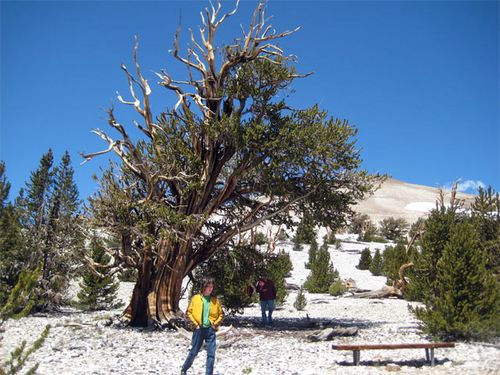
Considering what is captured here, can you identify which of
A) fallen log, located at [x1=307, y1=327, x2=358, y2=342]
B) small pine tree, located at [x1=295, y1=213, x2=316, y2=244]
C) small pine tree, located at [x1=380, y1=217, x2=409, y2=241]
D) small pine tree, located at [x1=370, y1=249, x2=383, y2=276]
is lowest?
fallen log, located at [x1=307, y1=327, x2=358, y2=342]

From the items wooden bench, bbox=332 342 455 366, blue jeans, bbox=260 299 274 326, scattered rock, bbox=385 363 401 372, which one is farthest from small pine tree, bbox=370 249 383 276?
scattered rock, bbox=385 363 401 372

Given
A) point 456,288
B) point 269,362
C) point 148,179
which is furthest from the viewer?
point 148,179

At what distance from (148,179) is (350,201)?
6042mm

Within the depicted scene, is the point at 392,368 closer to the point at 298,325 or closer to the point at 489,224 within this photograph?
the point at 298,325

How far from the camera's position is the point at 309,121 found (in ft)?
43.7

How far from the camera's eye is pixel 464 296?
1013 centimetres

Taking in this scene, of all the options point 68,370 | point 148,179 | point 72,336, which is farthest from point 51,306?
point 68,370

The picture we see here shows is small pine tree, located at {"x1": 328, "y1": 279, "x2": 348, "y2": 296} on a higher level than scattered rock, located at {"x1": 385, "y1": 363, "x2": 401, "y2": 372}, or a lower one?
higher

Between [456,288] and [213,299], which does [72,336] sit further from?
[456,288]

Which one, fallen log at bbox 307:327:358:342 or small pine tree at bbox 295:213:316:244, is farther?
small pine tree at bbox 295:213:316:244

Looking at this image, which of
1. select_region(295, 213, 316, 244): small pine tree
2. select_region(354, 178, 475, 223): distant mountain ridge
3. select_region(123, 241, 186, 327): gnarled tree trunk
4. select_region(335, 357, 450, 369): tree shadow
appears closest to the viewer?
select_region(335, 357, 450, 369): tree shadow

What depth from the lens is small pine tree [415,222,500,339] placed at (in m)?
9.88

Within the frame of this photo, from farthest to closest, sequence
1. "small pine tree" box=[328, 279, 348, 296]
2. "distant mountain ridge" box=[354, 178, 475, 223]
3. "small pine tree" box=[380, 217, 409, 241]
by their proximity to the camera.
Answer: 1. "distant mountain ridge" box=[354, 178, 475, 223]
2. "small pine tree" box=[380, 217, 409, 241]
3. "small pine tree" box=[328, 279, 348, 296]

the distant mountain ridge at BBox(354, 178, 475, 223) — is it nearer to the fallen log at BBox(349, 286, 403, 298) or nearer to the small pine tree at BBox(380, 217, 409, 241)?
the small pine tree at BBox(380, 217, 409, 241)
